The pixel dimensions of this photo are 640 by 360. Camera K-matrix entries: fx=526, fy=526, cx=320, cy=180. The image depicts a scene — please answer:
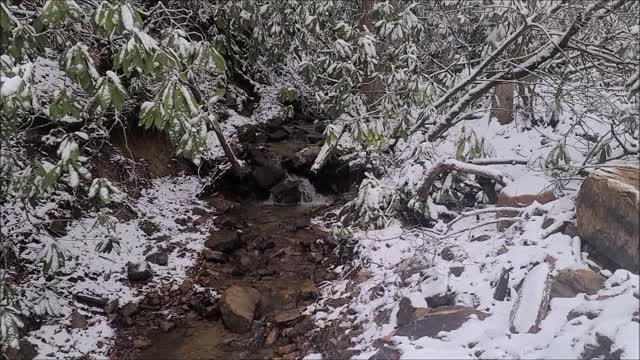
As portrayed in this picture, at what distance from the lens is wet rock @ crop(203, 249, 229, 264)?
6535mm

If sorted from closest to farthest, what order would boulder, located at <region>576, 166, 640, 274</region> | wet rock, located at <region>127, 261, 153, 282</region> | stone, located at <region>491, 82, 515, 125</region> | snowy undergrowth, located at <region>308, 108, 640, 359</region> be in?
snowy undergrowth, located at <region>308, 108, 640, 359</region> → boulder, located at <region>576, 166, 640, 274</region> → wet rock, located at <region>127, 261, 153, 282</region> → stone, located at <region>491, 82, 515, 125</region>

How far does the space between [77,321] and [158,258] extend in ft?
4.64

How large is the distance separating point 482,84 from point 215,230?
13.2ft

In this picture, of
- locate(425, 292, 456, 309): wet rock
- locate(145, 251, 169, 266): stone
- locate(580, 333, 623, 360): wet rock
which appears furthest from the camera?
locate(145, 251, 169, 266): stone

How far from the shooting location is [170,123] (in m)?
3.74

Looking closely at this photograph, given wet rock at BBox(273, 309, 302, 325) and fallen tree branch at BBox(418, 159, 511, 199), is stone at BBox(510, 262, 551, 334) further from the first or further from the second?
wet rock at BBox(273, 309, 302, 325)

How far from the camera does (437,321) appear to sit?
3.85m

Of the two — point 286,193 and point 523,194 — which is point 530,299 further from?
point 286,193

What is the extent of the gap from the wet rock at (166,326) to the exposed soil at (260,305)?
0.02 m

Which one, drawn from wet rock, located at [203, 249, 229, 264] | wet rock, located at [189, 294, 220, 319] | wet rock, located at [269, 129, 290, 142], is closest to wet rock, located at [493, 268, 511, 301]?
wet rock, located at [189, 294, 220, 319]

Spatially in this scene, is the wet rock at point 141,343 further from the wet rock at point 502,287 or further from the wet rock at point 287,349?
the wet rock at point 502,287

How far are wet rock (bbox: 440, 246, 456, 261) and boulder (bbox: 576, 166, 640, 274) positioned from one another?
1.10m

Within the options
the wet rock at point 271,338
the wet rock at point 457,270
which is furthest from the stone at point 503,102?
the wet rock at point 271,338

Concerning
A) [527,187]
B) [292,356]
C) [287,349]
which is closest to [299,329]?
[287,349]
